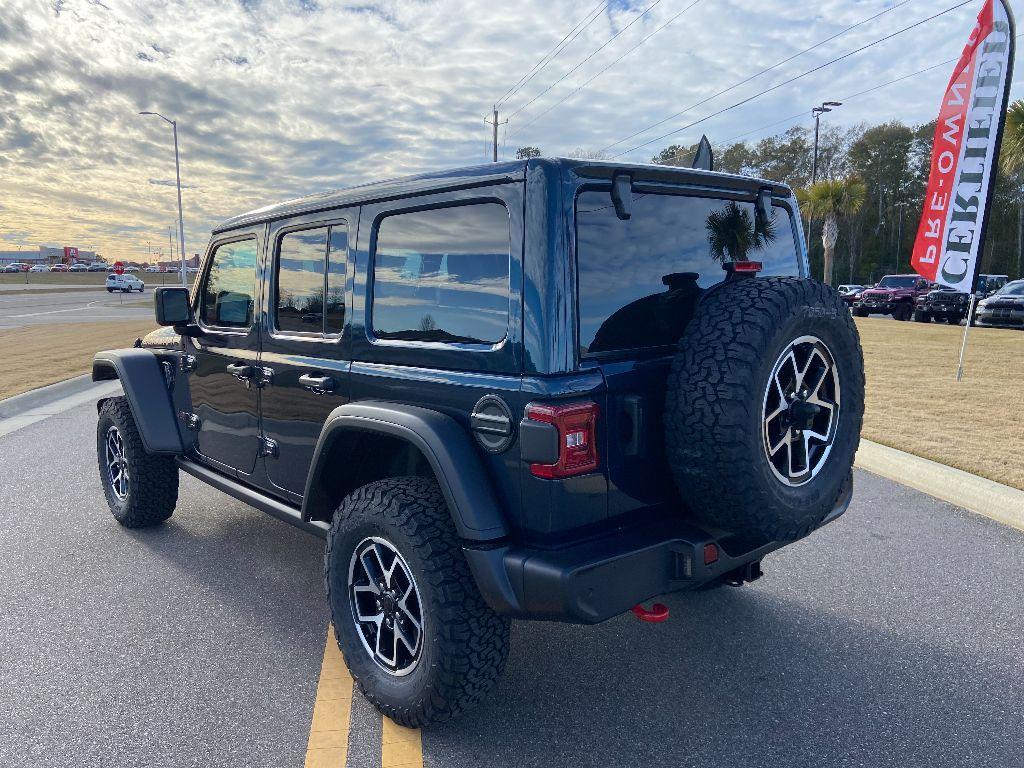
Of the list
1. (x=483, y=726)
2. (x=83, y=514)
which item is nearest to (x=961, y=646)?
(x=483, y=726)

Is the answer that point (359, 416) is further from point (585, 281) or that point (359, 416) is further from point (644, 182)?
point (644, 182)

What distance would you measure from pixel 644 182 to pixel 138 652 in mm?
2862

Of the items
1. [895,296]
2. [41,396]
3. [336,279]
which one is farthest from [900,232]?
[336,279]

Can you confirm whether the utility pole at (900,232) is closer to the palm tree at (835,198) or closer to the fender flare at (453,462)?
the palm tree at (835,198)

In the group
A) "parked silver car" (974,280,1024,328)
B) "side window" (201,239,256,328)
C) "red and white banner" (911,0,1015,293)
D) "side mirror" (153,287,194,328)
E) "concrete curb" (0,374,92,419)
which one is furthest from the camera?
"parked silver car" (974,280,1024,328)

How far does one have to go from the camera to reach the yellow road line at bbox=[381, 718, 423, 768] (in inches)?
97.2

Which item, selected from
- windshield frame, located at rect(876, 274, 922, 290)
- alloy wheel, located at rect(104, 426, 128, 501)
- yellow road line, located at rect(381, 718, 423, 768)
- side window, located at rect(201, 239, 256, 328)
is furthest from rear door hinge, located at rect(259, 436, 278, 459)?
windshield frame, located at rect(876, 274, 922, 290)

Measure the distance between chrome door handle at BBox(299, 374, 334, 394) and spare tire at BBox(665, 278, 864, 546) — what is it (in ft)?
4.74

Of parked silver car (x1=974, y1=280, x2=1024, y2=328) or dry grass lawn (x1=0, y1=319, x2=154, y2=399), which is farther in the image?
parked silver car (x1=974, y1=280, x2=1024, y2=328)

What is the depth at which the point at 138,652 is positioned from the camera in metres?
A: 3.19

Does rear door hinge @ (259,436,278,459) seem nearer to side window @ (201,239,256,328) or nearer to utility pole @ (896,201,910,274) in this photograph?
side window @ (201,239,256,328)

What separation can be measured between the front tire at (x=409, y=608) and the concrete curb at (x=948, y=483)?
3976 mm

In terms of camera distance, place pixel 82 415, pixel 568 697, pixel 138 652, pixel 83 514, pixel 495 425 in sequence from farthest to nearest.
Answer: pixel 82 415 < pixel 83 514 < pixel 138 652 < pixel 568 697 < pixel 495 425

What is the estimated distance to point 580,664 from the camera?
10.1 ft
